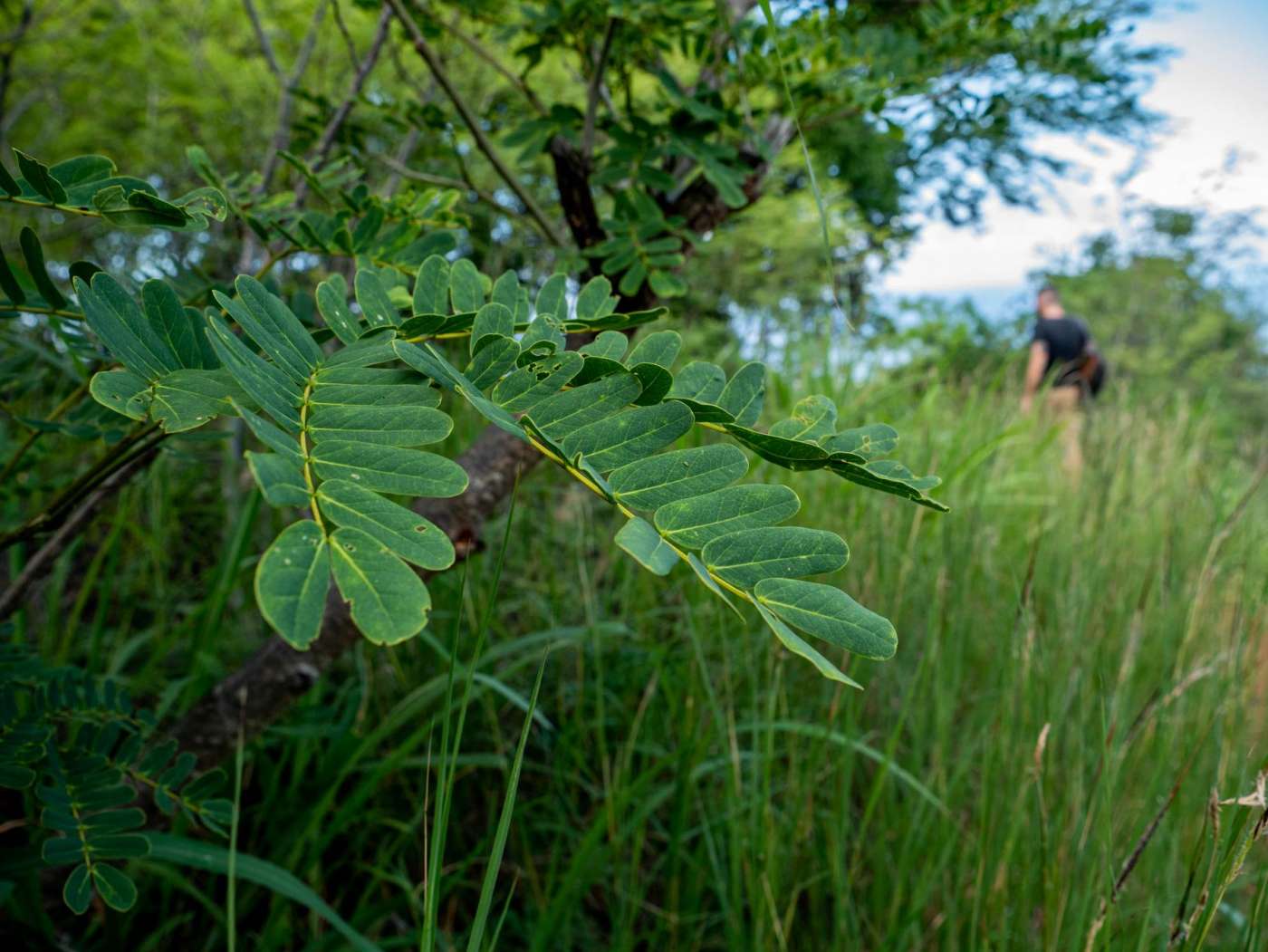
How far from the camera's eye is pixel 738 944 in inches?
35.9

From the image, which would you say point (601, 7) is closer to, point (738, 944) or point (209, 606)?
point (209, 606)

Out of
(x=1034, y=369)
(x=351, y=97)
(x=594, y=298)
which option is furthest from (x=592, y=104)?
(x=1034, y=369)

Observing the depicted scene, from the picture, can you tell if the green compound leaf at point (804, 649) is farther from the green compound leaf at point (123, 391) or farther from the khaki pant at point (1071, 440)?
the khaki pant at point (1071, 440)

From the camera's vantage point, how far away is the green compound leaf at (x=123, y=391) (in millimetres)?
386

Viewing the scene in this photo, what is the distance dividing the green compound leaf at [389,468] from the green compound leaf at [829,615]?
0.50 ft

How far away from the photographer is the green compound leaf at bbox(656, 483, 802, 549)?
42 cm

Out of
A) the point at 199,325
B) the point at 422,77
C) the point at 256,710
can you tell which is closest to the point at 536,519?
the point at 256,710

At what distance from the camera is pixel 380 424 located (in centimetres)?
42

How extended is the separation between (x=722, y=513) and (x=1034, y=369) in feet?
16.1

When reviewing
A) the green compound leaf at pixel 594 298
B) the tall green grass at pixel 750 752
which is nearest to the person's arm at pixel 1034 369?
the tall green grass at pixel 750 752

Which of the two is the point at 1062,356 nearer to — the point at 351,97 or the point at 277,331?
the point at 351,97

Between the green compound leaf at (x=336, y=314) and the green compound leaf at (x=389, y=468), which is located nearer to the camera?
the green compound leaf at (x=389, y=468)

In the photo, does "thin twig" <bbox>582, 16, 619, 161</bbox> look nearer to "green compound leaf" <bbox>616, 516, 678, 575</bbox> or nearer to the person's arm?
"green compound leaf" <bbox>616, 516, 678, 575</bbox>

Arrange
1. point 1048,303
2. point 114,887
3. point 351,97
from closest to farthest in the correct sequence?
point 114,887 < point 351,97 < point 1048,303
